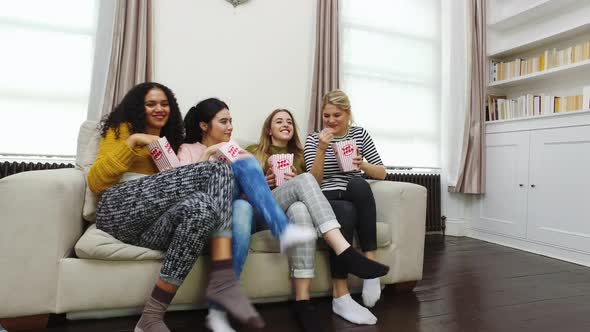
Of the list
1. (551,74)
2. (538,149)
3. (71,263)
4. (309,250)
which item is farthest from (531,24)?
(71,263)

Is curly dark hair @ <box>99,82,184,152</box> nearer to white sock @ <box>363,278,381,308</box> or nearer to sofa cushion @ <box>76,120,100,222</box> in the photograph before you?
sofa cushion @ <box>76,120,100,222</box>

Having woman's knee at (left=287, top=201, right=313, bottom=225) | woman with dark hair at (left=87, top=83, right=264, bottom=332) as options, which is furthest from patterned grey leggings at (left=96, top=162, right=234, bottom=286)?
woman's knee at (left=287, top=201, right=313, bottom=225)

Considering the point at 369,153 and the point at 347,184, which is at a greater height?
the point at 369,153

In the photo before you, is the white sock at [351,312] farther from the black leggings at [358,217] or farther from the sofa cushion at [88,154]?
the sofa cushion at [88,154]

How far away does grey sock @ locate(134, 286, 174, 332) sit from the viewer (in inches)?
42.8

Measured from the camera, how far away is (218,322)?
44.1 inches

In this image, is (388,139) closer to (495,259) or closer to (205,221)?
(495,259)

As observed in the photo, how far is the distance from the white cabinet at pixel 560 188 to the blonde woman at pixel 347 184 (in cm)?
160

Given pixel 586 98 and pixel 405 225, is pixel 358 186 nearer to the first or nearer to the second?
pixel 405 225

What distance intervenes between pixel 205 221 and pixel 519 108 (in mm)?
3029

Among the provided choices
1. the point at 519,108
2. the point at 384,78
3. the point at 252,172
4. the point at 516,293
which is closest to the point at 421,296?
the point at 516,293

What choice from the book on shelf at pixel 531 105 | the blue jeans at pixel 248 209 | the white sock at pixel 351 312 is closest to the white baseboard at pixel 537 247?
the book on shelf at pixel 531 105

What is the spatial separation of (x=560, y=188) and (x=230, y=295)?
2.60 meters

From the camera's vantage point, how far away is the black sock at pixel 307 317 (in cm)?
119
